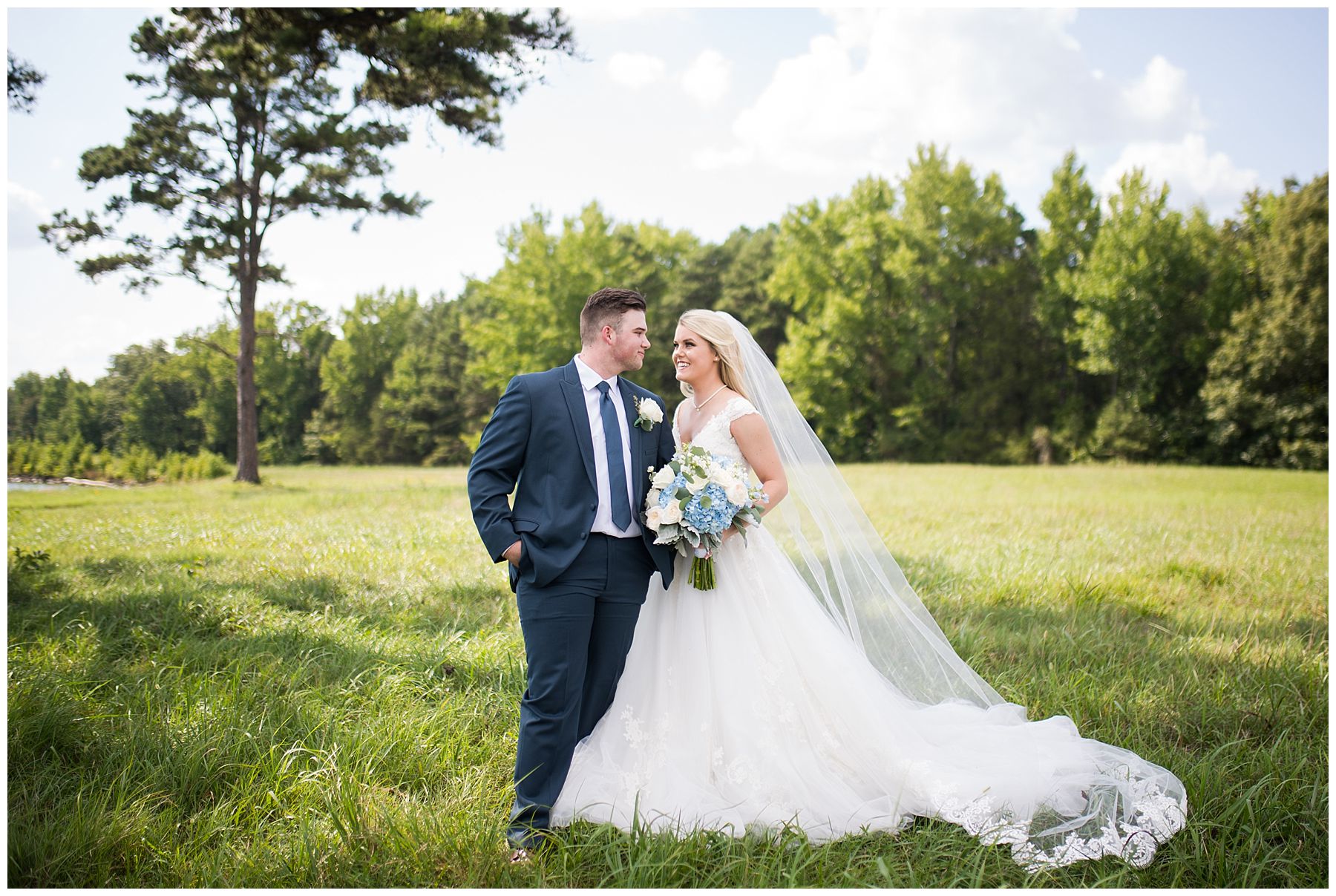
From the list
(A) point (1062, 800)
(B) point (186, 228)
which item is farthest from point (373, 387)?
(A) point (1062, 800)

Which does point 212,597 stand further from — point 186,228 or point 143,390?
point 143,390

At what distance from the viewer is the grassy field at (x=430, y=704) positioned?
9.64 feet

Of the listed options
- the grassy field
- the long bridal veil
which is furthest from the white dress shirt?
the grassy field

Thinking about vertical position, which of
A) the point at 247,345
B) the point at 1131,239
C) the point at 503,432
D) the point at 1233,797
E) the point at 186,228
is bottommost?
the point at 1233,797

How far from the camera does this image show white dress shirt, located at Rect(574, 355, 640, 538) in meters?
→ 3.25

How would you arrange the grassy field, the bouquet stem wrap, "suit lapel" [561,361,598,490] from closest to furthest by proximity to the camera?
the grassy field → "suit lapel" [561,361,598,490] → the bouquet stem wrap

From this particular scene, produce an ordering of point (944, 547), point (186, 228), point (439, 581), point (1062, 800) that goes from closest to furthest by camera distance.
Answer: point (1062, 800) < point (439, 581) < point (944, 547) < point (186, 228)

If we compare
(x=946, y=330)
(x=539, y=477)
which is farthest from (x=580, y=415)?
(x=946, y=330)

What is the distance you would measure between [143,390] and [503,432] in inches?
849

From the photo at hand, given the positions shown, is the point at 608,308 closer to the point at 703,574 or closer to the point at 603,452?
the point at 603,452

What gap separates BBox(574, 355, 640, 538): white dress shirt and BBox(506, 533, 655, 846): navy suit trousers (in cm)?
5

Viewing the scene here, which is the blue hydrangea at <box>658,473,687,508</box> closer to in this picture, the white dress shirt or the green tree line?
the white dress shirt

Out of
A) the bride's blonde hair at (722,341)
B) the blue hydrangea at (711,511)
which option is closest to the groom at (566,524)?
the blue hydrangea at (711,511)

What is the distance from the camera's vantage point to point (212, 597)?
618 centimetres
